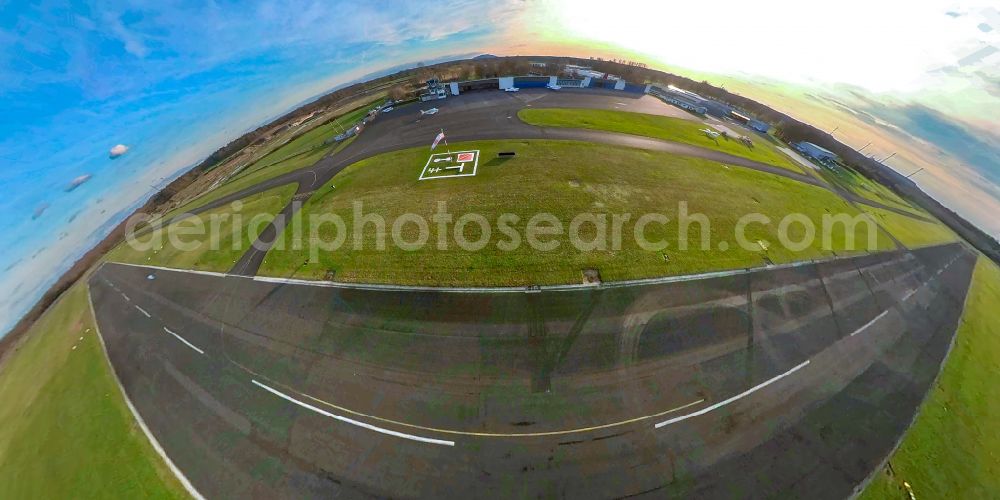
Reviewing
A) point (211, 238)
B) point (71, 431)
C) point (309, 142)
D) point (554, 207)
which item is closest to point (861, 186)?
point (554, 207)

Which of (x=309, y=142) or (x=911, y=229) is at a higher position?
(x=309, y=142)

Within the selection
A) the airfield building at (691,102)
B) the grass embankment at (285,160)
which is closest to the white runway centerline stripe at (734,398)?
the airfield building at (691,102)

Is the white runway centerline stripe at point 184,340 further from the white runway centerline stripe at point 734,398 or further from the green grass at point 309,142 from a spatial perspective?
the white runway centerline stripe at point 734,398

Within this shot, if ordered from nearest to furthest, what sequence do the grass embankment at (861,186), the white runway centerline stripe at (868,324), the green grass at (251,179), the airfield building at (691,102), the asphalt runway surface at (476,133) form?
the white runway centerline stripe at (868,324), the asphalt runway surface at (476,133), the grass embankment at (861,186), the green grass at (251,179), the airfield building at (691,102)

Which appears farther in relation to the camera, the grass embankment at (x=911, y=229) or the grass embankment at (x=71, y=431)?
the grass embankment at (x=911, y=229)

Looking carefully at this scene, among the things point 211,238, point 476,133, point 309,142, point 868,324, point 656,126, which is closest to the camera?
point 868,324

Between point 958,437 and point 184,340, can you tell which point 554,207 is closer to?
point 958,437

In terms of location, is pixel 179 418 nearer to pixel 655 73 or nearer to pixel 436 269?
pixel 436 269
